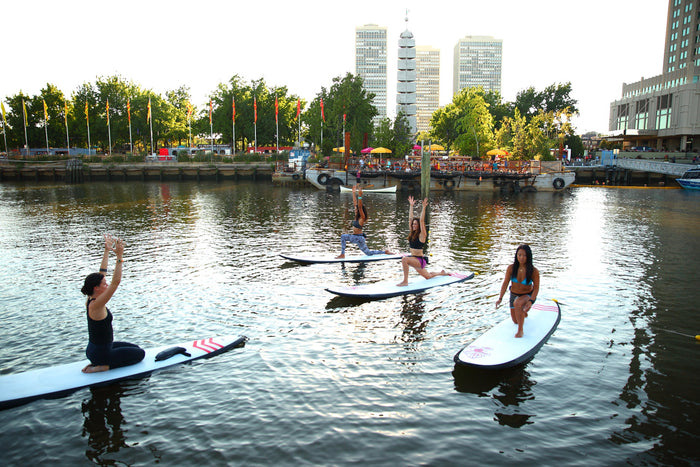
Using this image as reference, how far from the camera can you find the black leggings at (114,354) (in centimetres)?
830

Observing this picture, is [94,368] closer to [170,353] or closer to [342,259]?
[170,353]

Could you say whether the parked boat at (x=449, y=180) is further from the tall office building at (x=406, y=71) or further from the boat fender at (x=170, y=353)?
the tall office building at (x=406, y=71)

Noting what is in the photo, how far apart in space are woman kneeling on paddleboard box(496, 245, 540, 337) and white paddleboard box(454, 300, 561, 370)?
1.04ft

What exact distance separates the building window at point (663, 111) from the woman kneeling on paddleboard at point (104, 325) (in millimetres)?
108330

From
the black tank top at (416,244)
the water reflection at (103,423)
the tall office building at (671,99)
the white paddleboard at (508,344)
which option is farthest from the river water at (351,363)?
the tall office building at (671,99)

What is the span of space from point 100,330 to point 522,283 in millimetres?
7702

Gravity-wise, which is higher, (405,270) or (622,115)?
(622,115)

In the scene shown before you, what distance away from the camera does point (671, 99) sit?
91562 mm

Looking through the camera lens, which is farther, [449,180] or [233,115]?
[233,115]

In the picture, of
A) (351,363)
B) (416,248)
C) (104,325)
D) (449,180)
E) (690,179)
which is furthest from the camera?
(690,179)

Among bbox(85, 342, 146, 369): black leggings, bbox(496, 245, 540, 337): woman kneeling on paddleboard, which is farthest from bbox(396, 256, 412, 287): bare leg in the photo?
bbox(85, 342, 146, 369): black leggings

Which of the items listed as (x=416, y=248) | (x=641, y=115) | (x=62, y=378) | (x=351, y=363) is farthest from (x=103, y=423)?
(x=641, y=115)

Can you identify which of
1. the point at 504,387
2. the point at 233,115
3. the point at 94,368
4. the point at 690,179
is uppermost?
the point at 233,115

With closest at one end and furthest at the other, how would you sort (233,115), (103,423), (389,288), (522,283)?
1. (103,423)
2. (522,283)
3. (389,288)
4. (233,115)
